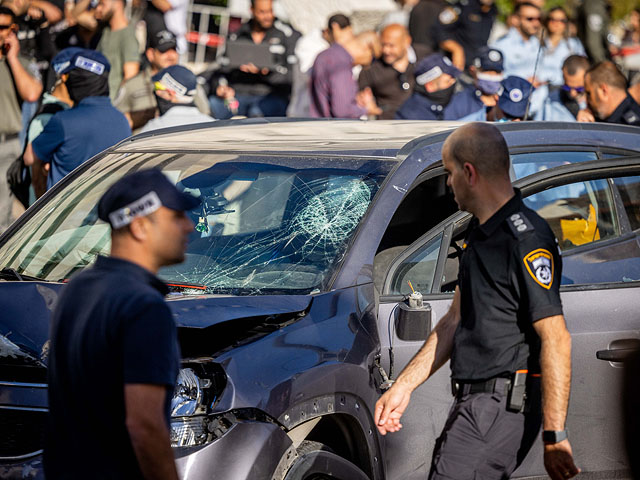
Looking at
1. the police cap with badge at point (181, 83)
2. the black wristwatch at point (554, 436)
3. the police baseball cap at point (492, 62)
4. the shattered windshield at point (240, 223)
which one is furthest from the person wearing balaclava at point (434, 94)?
the black wristwatch at point (554, 436)

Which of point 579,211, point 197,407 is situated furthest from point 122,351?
point 579,211

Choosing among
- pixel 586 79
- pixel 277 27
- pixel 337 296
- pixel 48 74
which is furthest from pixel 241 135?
pixel 277 27

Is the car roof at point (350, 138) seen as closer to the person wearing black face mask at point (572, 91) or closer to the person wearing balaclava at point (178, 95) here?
the person wearing balaclava at point (178, 95)

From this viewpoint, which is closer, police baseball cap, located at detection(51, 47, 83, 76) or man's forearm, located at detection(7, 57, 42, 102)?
police baseball cap, located at detection(51, 47, 83, 76)

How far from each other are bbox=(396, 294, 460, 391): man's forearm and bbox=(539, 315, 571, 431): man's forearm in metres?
0.41

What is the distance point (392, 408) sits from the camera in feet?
10.0

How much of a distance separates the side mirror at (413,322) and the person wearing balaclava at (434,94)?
4.85 metres

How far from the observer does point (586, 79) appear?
7188 mm

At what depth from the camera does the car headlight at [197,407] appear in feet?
9.34

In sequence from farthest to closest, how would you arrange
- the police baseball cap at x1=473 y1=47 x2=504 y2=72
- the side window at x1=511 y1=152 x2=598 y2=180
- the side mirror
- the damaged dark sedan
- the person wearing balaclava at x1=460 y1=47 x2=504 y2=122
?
the police baseball cap at x1=473 y1=47 x2=504 y2=72
the person wearing balaclava at x1=460 y1=47 x2=504 y2=122
the side window at x1=511 y1=152 x2=598 y2=180
the side mirror
the damaged dark sedan

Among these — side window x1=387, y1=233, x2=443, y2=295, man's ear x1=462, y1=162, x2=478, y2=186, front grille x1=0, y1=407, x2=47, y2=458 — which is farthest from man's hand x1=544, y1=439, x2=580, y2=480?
front grille x1=0, y1=407, x2=47, y2=458

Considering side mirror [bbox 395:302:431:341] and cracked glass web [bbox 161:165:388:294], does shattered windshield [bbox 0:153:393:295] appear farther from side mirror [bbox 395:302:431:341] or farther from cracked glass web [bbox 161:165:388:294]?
side mirror [bbox 395:302:431:341]

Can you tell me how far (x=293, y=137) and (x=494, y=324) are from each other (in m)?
1.69

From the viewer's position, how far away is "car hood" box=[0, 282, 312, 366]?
2.99 meters
